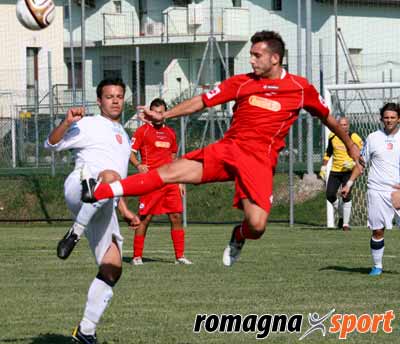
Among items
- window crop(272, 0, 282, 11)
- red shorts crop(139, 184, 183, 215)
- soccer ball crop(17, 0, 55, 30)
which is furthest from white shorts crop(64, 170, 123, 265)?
window crop(272, 0, 282, 11)

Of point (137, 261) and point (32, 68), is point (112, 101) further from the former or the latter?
point (32, 68)

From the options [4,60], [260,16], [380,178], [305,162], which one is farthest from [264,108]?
[260,16]

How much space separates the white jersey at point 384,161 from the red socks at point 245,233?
4.85 m

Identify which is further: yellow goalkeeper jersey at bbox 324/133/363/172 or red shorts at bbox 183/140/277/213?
yellow goalkeeper jersey at bbox 324/133/363/172

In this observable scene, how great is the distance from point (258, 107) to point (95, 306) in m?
2.22

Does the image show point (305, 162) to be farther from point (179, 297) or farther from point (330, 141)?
point (179, 297)

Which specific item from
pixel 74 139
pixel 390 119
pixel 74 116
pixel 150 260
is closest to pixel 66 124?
pixel 74 116

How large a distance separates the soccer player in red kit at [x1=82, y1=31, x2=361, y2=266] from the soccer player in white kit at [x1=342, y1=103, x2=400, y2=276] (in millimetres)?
4726

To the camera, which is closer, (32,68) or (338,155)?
(338,155)

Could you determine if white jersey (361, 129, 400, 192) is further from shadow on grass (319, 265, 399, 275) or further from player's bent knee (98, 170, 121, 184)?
player's bent knee (98, 170, 121, 184)

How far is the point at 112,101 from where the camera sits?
9.35 meters

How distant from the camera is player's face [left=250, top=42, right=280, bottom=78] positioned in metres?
9.59

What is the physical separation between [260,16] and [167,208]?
27903mm

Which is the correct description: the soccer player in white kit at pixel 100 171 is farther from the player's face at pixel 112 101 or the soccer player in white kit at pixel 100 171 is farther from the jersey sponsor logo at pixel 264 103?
the jersey sponsor logo at pixel 264 103
